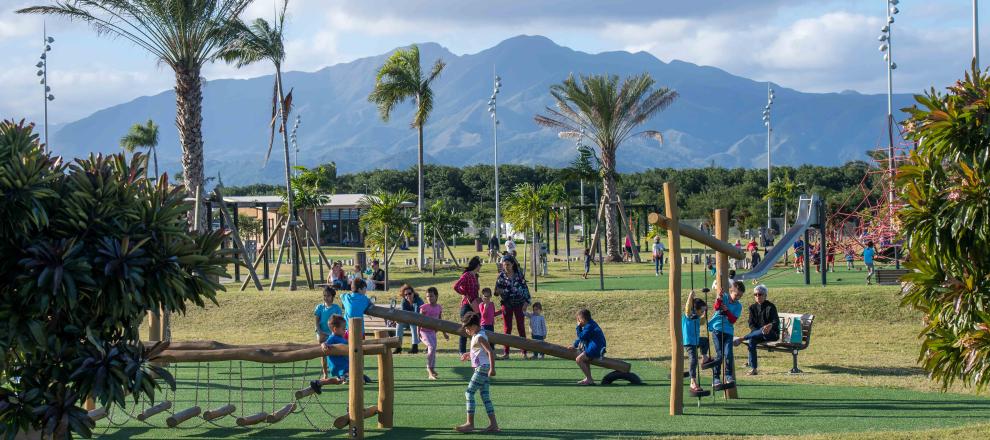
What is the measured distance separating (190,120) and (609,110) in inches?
881

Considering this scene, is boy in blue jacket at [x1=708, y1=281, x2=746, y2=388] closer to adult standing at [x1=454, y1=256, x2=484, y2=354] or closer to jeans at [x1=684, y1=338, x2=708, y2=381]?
jeans at [x1=684, y1=338, x2=708, y2=381]

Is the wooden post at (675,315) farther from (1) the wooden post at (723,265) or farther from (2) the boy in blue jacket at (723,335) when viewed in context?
(1) the wooden post at (723,265)

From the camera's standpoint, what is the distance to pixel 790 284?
2883 centimetres

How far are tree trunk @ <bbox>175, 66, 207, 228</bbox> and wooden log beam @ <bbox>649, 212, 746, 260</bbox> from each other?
46.0ft

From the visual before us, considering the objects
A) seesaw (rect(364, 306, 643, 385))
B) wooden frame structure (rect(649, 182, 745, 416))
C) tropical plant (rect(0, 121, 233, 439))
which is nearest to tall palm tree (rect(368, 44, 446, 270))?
seesaw (rect(364, 306, 643, 385))

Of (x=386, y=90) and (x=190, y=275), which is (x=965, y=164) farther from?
(x=386, y=90)

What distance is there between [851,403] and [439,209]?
27.6m

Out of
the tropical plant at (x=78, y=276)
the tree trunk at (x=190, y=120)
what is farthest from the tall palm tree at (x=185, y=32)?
the tropical plant at (x=78, y=276)

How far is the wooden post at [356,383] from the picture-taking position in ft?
37.8

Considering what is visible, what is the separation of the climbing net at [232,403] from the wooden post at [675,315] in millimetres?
4017

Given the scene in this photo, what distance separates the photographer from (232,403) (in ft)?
47.0

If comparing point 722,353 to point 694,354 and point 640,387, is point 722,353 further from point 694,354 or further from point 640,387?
point 640,387

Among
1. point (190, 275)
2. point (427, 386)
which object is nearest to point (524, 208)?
point (427, 386)

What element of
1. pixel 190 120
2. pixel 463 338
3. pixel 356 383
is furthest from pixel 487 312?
pixel 190 120
